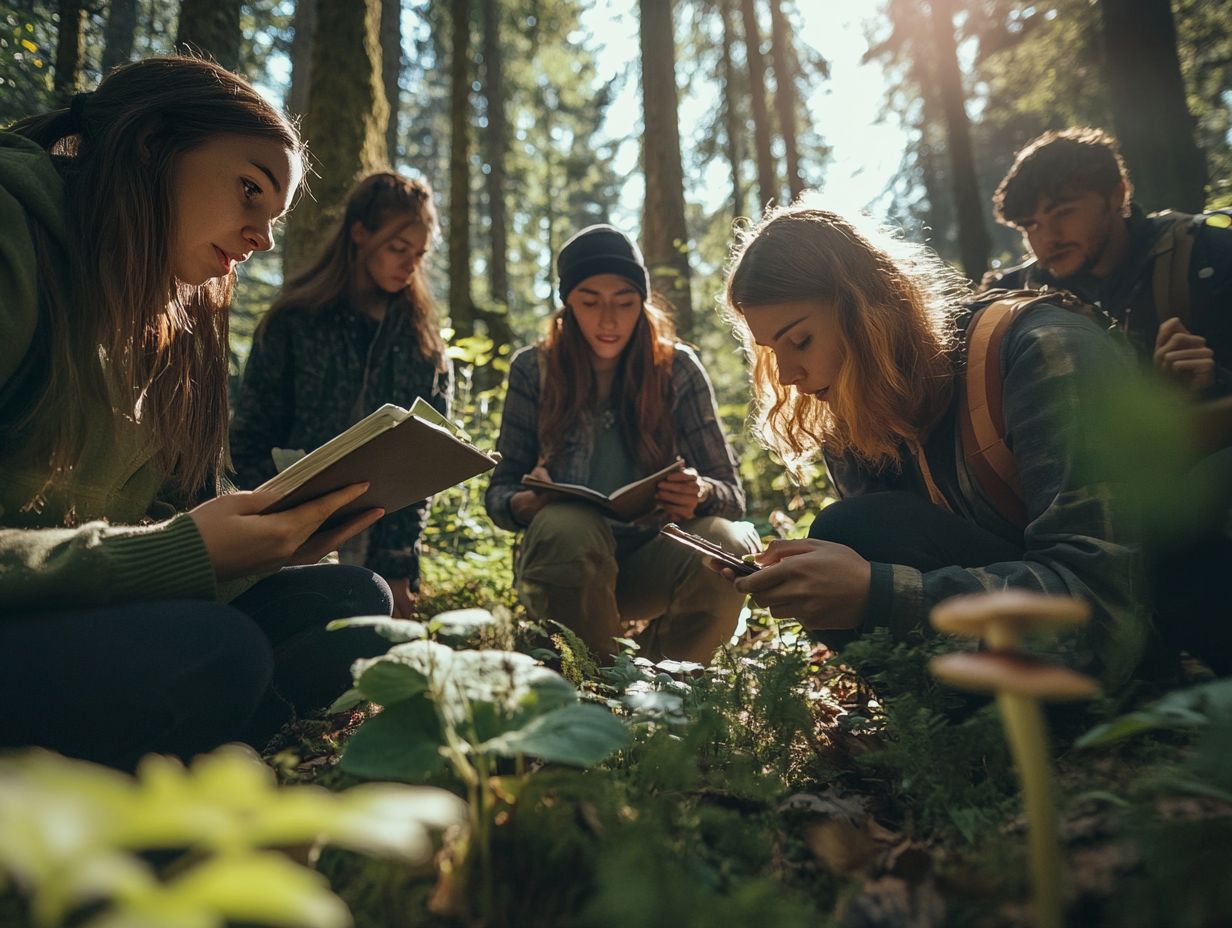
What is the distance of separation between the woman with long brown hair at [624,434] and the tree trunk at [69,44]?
189 inches

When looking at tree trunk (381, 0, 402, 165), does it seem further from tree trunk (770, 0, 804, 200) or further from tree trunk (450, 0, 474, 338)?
tree trunk (770, 0, 804, 200)

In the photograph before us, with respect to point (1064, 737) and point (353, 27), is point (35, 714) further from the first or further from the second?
point (353, 27)

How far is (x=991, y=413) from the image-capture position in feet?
7.66

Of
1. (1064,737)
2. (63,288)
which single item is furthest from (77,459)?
(1064,737)

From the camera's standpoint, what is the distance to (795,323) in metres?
2.64

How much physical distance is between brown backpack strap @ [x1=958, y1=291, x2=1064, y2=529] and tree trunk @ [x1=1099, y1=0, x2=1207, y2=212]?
4.77 metres

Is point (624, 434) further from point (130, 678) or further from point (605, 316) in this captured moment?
point (130, 678)

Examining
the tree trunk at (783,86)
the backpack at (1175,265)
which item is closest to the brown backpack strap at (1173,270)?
the backpack at (1175,265)

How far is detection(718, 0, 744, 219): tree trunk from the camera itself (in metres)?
15.2

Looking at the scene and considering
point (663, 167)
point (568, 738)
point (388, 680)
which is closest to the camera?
point (568, 738)

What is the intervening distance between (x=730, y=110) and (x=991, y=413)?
15400 millimetres

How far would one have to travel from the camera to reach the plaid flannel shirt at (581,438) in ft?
13.8

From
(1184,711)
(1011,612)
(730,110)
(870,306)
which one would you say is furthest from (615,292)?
(730,110)

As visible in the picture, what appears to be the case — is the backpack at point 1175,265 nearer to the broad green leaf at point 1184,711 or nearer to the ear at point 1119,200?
the ear at point 1119,200
